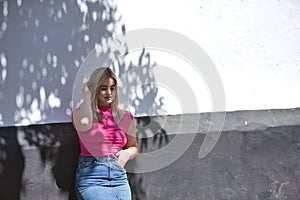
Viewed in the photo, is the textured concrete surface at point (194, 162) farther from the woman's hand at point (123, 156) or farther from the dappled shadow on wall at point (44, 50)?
the woman's hand at point (123, 156)

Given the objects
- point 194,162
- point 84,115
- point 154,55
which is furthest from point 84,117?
point 194,162

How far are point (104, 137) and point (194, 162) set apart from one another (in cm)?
99

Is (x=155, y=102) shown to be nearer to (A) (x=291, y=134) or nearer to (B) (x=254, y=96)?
(B) (x=254, y=96)

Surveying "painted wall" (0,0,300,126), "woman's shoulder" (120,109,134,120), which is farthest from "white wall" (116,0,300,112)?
"woman's shoulder" (120,109,134,120)

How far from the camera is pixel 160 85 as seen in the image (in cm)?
488

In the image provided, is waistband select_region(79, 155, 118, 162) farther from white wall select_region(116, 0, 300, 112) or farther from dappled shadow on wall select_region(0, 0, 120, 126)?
white wall select_region(116, 0, 300, 112)

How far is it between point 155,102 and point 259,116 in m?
1.06

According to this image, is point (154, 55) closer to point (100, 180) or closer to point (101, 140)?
point (101, 140)

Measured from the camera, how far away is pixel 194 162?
4867 millimetres

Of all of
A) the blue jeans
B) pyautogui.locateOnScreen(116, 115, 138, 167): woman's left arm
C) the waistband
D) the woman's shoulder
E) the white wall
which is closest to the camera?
the blue jeans

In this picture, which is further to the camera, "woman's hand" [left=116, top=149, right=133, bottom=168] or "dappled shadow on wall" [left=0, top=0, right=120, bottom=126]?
"dappled shadow on wall" [left=0, top=0, right=120, bottom=126]

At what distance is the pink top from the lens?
437 centimetres

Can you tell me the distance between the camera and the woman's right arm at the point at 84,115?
436 cm

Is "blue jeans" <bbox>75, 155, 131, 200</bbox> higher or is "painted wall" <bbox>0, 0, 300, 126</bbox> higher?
"painted wall" <bbox>0, 0, 300, 126</bbox>
